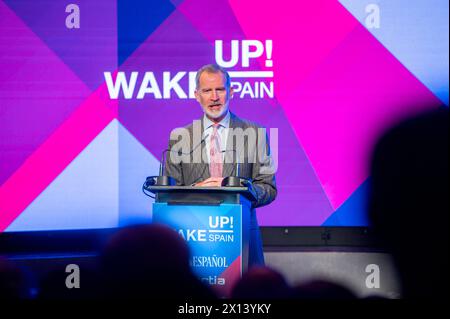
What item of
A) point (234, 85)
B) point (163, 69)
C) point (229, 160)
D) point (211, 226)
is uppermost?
point (163, 69)

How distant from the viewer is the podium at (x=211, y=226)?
328 centimetres

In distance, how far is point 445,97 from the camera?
18.5 feet

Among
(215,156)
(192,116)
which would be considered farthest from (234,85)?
(215,156)

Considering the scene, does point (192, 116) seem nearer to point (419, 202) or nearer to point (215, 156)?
point (215, 156)

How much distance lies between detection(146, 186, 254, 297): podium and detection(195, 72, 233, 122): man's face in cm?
73

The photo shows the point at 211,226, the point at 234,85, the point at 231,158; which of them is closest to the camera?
the point at 211,226

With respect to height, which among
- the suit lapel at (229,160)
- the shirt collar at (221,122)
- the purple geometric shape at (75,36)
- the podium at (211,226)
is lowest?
the podium at (211,226)

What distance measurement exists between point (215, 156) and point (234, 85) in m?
1.81

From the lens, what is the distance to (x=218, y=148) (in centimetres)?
395

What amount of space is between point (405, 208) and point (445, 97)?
3.20 feet

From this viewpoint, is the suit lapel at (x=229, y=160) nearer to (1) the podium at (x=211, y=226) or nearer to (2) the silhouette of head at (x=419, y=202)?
(1) the podium at (x=211, y=226)

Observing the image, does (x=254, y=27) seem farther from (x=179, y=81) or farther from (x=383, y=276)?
(x=383, y=276)

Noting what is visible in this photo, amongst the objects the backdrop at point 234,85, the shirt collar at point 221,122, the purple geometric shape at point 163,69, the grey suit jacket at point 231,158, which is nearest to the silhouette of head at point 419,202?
the backdrop at point 234,85

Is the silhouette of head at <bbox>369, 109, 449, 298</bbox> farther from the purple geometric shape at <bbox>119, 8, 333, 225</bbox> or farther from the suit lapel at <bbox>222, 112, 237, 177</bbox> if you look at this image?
the suit lapel at <bbox>222, 112, 237, 177</bbox>
